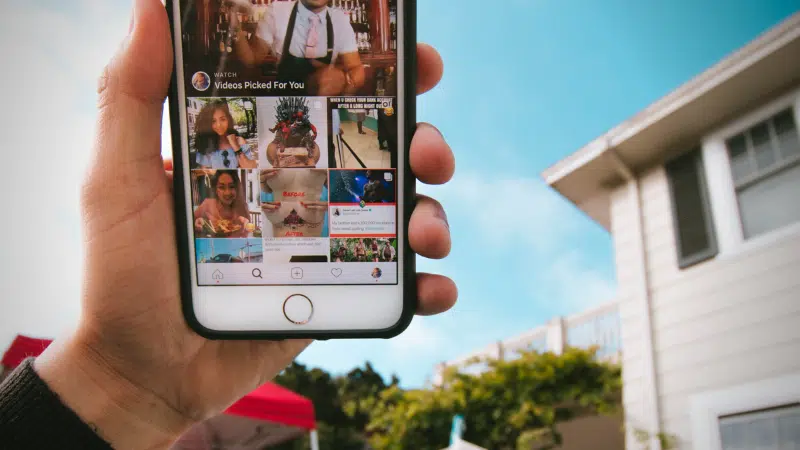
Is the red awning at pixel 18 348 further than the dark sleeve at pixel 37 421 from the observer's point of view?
Yes

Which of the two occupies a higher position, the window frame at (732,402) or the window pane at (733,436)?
the window frame at (732,402)

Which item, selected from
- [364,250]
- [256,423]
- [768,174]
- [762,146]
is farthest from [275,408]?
[762,146]

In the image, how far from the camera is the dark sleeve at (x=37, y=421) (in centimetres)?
84

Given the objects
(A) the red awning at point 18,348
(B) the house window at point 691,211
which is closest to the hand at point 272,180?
(A) the red awning at point 18,348

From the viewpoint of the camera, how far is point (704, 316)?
457cm

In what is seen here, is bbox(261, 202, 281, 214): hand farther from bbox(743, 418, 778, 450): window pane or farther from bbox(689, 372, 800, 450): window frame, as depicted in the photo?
bbox(743, 418, 778, 450): window pane

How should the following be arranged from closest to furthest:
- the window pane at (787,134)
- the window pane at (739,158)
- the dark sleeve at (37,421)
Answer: the dark sleeve at (37,421) → the window pane at (787,134) → the window pane at (739,158)

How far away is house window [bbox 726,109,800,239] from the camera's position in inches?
167

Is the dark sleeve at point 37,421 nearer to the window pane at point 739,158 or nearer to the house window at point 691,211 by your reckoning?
the house window at point 691,211

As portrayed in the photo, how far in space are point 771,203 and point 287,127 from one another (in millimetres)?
4443

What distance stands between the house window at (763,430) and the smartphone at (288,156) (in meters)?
3.96

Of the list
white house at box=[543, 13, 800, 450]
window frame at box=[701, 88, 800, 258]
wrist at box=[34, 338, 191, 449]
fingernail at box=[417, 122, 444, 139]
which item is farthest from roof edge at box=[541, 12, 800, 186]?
wrist at box=[34, 338, 191, 449]

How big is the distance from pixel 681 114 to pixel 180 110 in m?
4.84

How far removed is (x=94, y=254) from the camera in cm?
95
